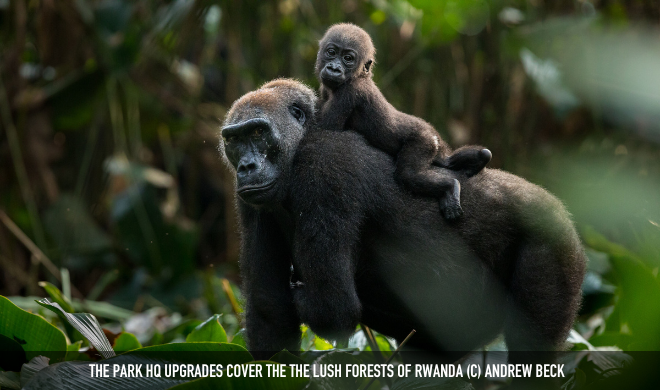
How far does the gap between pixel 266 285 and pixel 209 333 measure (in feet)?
2.15

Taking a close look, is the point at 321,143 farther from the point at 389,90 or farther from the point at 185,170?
the point at 185,170

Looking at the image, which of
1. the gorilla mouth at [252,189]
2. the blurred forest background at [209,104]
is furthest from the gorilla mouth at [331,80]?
the blurred forest background at [209,104]

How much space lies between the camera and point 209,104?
32.3 ft

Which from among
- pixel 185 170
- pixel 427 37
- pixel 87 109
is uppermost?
pixel 427 37

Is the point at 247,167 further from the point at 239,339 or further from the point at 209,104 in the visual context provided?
the point at 209,104

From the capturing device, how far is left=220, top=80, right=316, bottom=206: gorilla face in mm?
3514

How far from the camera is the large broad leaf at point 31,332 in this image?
3566mm

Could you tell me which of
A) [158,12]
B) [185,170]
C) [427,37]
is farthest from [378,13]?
[185,170]

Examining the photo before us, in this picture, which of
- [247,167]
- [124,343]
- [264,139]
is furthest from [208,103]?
[247,167]

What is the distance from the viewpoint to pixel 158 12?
307 inches

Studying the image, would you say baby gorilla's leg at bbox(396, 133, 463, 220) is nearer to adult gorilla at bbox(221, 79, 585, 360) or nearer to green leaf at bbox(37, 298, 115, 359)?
adult gorilla at bbox(221, 79, 585, 360)

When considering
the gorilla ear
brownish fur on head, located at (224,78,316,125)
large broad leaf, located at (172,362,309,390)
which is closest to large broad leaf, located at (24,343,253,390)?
large broad leaf, located at (172,362,309,390)

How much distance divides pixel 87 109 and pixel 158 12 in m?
1.79

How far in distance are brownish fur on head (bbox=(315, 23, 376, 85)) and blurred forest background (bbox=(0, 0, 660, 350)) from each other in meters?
2.42
